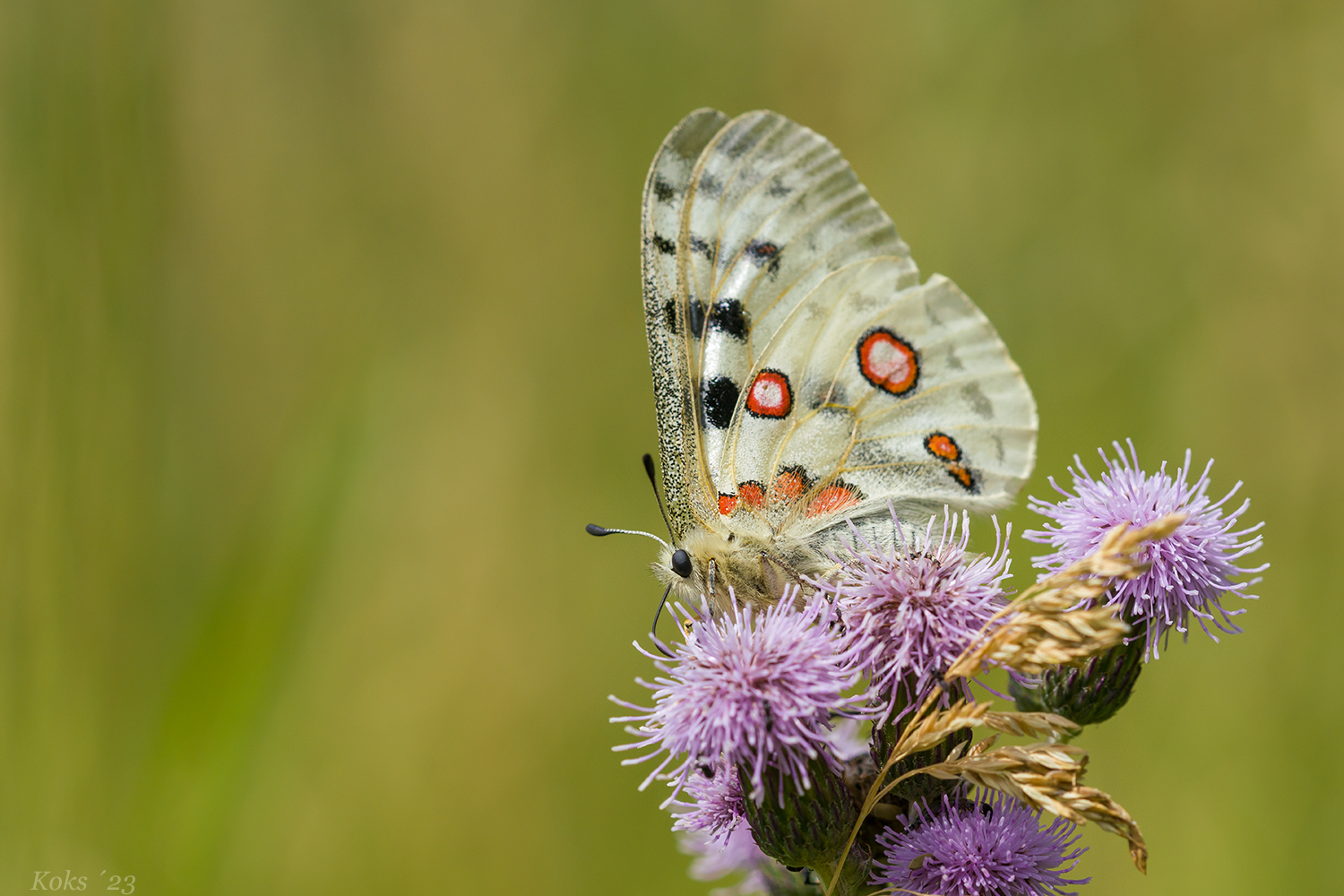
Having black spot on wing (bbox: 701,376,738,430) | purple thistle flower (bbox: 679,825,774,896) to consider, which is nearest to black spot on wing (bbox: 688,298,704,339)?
black spot on wing (bbox: 701,376,738,430)

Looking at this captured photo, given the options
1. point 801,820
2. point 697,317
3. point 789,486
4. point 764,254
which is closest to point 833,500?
point 789,486

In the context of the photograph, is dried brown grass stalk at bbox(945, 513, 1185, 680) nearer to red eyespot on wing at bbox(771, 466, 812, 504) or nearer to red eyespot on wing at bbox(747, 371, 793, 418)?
red eyespot on wing at bbox(771, 466, 812, 504)

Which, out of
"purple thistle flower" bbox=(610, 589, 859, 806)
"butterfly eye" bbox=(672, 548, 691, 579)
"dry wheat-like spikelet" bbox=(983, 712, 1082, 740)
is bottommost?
"purple thistle flower" bbox=(610, 589, 859, 806)

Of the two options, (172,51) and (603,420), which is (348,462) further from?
(172,51)

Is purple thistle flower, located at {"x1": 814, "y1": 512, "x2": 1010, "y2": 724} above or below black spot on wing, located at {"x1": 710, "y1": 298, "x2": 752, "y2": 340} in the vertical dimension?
below

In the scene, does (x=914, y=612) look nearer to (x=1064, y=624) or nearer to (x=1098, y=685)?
(x=1098, y=685)

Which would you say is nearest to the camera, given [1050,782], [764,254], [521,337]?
[1050,782]
